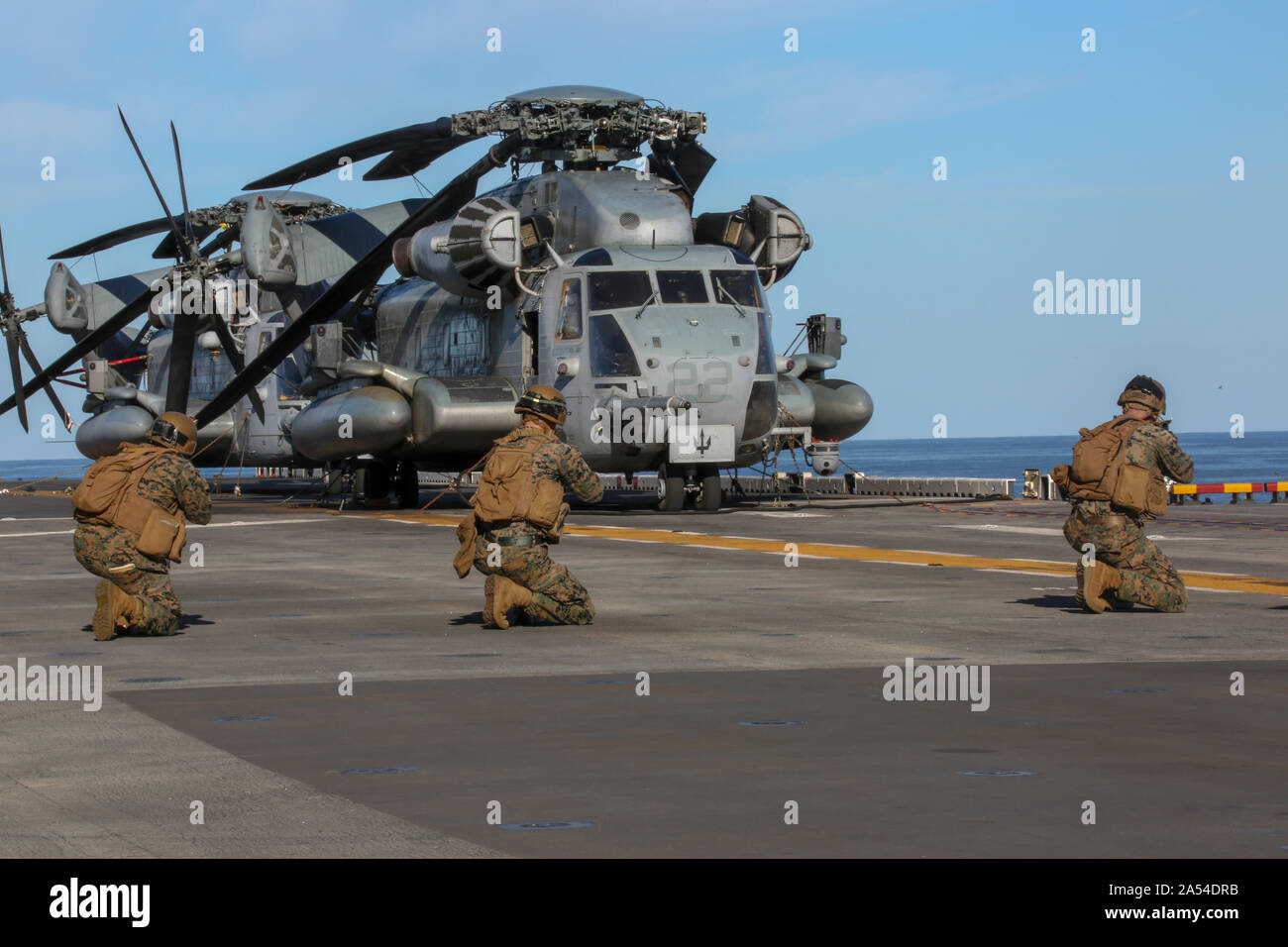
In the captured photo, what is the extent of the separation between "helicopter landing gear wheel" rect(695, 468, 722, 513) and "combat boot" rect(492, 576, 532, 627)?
16155 millimetres

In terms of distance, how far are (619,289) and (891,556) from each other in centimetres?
906

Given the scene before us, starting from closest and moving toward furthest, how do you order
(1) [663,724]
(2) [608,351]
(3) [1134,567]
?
(1) [663,724] → (3) [1134,567] → (2) [608,351]

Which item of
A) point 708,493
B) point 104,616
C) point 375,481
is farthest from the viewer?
point 375,481

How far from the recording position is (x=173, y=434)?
13500 millimetres

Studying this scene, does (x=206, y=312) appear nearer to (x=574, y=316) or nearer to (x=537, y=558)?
(x=574, y=316)

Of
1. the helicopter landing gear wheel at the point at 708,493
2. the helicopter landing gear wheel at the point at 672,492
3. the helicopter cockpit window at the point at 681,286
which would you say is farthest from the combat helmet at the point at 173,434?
the helicopter landing gear wheel at the point at 708,493

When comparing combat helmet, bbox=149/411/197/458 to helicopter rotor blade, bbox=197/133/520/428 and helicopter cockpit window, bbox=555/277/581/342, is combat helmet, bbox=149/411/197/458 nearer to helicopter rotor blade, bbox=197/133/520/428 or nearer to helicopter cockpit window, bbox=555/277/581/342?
helicopter cockpit window, bbox=555/277/581/342

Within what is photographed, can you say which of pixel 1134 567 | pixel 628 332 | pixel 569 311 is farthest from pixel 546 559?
pixel 569 311

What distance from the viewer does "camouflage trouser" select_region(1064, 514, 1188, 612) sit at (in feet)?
45.4

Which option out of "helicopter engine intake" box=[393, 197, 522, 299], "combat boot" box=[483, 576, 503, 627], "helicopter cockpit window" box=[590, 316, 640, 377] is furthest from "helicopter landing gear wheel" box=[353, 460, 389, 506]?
"combat boot" box=[483, 576, 503, 627]

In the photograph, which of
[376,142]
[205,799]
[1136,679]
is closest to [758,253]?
[376,142]

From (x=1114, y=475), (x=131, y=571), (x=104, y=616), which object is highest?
(x=1114, y=475)
